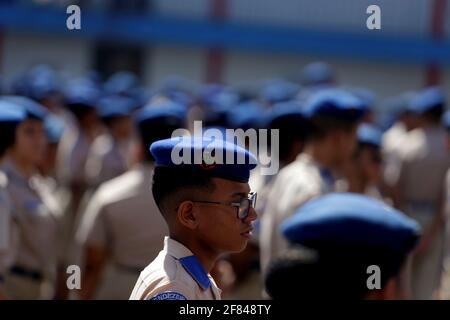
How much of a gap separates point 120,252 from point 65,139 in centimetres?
477

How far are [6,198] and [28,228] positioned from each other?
691mm

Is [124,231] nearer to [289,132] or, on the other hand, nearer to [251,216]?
[289,132]

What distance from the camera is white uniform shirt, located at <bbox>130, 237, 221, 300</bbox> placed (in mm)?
2436

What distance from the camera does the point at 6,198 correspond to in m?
3.76

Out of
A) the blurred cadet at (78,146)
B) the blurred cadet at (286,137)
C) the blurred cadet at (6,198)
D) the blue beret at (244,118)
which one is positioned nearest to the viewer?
the blurred cadet at (6,198)

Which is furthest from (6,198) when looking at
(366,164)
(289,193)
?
(366,164)

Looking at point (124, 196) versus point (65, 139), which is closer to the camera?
point (124, 196)

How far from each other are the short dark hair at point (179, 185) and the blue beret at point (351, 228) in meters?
0.46

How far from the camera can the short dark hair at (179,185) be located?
2.62m

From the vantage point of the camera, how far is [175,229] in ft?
8.57

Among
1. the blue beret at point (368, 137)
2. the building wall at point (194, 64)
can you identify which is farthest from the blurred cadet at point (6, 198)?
the building wall at point (194, 64)

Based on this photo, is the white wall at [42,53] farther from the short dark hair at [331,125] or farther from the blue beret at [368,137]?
the short dark hair at [331,125]
